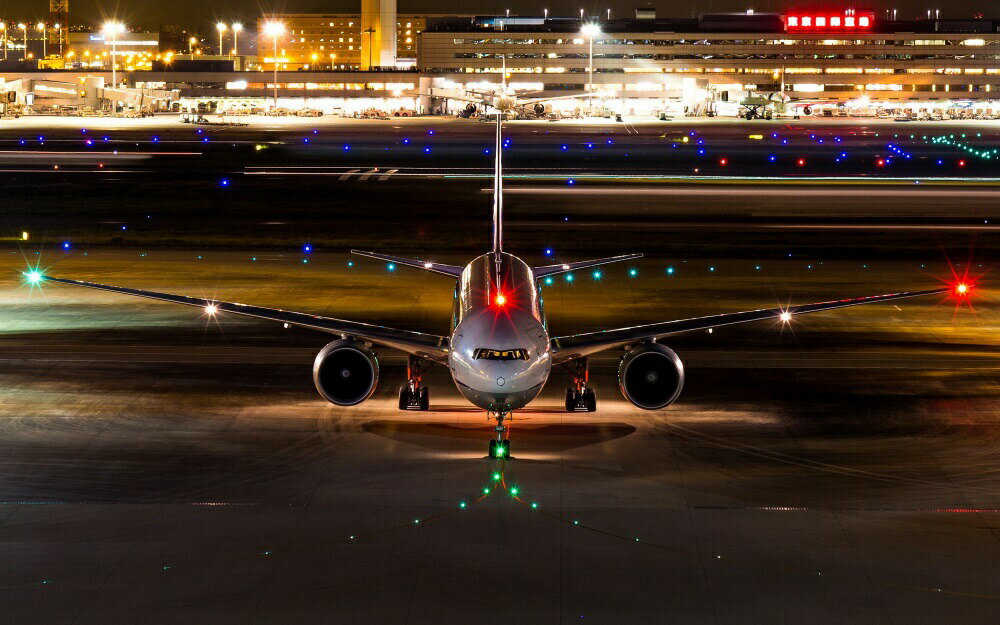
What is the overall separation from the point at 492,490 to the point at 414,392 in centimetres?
484

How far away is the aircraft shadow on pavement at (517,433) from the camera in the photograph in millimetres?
22141

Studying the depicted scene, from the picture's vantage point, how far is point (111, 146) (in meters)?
112

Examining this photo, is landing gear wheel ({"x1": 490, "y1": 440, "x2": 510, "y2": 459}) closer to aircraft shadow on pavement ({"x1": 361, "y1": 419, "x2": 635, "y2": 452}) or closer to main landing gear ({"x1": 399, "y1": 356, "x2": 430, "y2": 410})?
aircraft shadow on pavement ({"x1": 361, "y1": 419, "x2": 635, "y2": 452})

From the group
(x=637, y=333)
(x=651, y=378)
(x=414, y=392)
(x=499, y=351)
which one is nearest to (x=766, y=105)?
(x=637, y=333)

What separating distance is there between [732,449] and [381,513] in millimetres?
7123

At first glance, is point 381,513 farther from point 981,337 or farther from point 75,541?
point 981,337

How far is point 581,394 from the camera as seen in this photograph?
949 inches

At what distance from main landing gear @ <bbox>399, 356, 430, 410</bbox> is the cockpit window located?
3905mm

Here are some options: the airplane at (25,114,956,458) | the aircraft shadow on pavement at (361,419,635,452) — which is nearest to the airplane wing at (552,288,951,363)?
the airplane at (25,114,956,458)

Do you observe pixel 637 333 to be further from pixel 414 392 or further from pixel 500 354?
pixel 414 392

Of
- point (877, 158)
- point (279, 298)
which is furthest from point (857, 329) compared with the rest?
point (877, 158)

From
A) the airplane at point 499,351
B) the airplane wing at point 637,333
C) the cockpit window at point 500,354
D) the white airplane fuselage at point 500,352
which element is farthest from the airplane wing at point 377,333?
the cockpit window at point 500,354

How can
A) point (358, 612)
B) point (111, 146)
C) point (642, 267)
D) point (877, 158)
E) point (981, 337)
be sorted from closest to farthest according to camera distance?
point (358, 612) → point (981, 337) → point (642, 267) → point (877, 158) → point (111, 146)

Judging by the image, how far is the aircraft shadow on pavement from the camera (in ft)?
72.6
